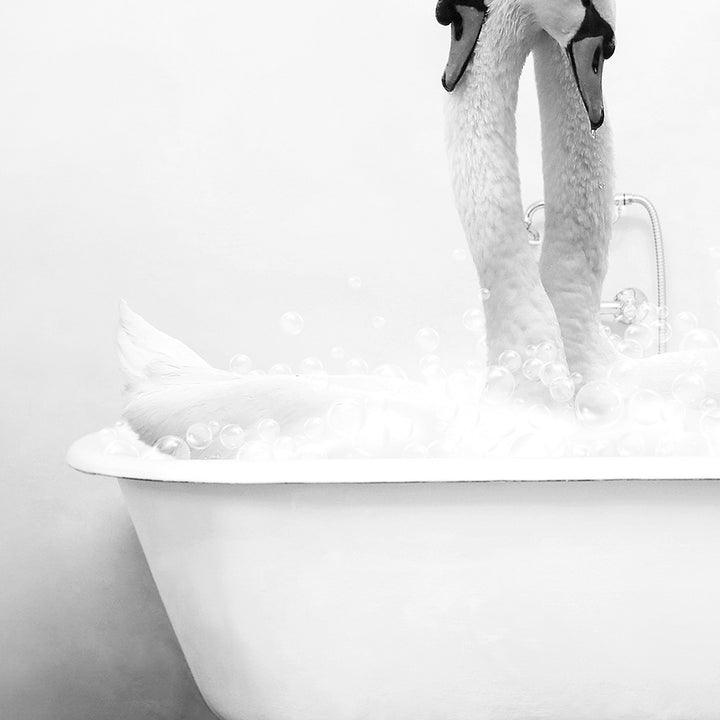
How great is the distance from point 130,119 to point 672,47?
1.00 m

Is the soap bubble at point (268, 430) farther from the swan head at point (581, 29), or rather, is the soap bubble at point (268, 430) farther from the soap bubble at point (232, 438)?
the swan head at point (581, 29)

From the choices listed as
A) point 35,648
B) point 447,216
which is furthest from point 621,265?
point 35,648

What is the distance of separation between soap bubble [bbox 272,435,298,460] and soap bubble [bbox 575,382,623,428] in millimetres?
271

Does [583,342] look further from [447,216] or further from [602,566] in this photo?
[447,216]

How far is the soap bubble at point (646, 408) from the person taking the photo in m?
0.85

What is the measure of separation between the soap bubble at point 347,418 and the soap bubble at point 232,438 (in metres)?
0.09

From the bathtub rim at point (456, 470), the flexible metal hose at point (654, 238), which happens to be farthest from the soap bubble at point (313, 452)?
the flexible metal hose at point (654, 238)

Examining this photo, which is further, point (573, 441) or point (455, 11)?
point (455, 11)

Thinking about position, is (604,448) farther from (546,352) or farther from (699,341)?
(699,341)

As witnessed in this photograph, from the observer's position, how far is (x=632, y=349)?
1.41 meters

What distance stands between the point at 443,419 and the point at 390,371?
2.38 feet

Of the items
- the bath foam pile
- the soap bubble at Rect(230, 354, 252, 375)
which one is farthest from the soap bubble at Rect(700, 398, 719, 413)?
the soap bubble at Rect(230, 354, 252, 375)

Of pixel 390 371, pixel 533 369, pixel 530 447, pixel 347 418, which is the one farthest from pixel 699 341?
pixel 390 371

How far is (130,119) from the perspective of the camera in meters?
1.69
